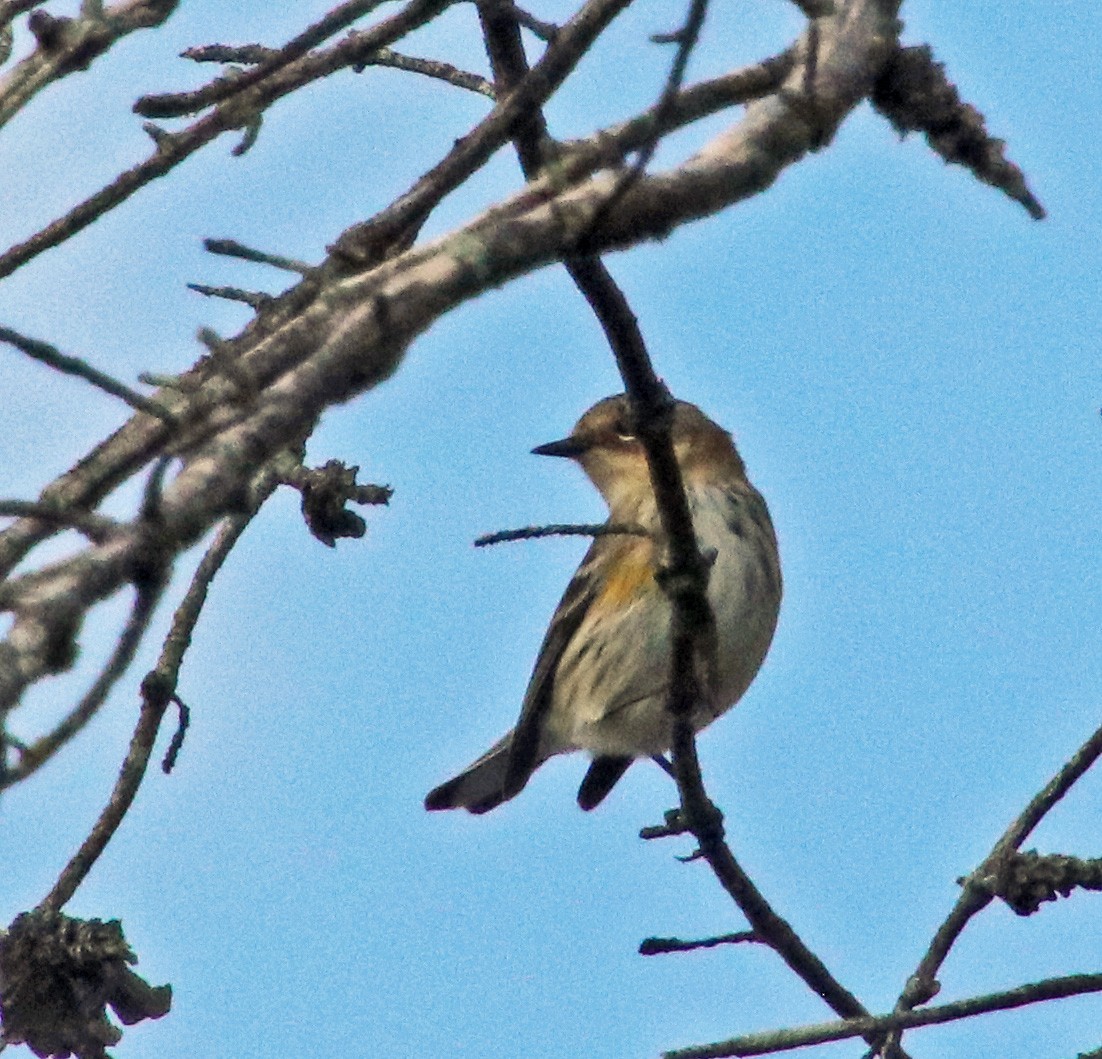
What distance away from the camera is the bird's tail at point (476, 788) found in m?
8.55

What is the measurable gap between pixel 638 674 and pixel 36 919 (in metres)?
3.75

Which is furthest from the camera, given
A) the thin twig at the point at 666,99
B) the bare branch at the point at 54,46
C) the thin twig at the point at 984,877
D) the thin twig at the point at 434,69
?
the thin twig at the point at 434,69

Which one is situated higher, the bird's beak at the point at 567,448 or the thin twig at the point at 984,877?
the bird's beak at the point at 567,448

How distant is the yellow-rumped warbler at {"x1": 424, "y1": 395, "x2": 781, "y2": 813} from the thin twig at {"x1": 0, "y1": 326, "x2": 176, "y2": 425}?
511 centimetres

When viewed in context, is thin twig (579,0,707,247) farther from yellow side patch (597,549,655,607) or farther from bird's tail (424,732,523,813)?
bird's tail (424,732,523,813)

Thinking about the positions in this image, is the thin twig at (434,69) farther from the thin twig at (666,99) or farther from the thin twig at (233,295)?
the thin twig at (666,99)

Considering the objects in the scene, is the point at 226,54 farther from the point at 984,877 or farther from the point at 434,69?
the point at 984,877

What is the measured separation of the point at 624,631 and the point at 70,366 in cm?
566

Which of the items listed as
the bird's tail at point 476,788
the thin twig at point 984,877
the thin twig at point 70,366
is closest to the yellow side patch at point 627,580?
the bird's tail at point 476,788

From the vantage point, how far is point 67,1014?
4539 millimetres

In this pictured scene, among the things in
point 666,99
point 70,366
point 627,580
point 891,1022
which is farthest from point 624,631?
point 70,366

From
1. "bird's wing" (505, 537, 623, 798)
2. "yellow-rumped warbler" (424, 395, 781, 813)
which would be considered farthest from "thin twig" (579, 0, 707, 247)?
"bird's wing" (505, 537, 623, 798)

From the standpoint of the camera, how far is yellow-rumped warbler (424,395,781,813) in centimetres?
791

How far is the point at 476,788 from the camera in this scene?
857cm
